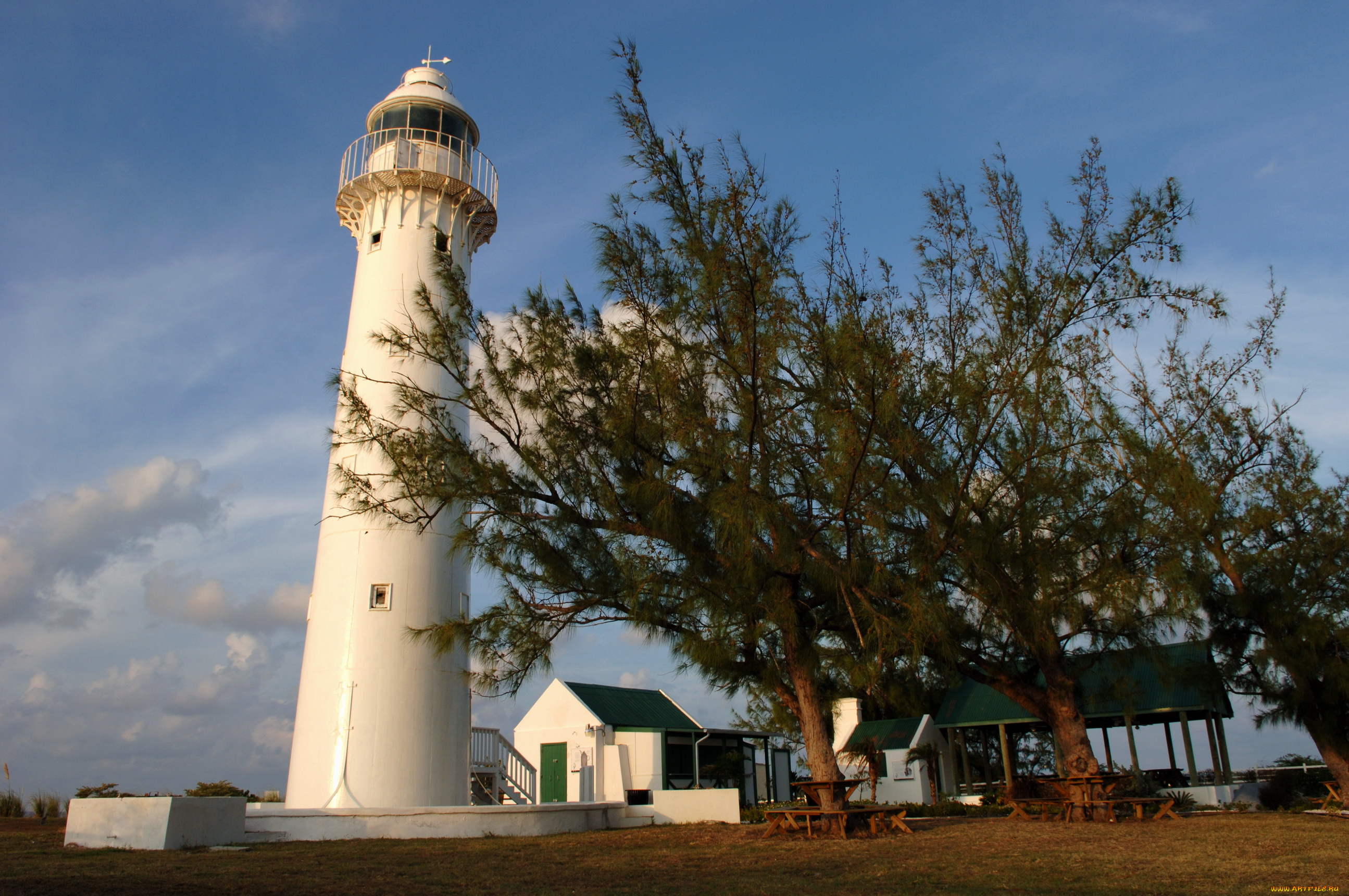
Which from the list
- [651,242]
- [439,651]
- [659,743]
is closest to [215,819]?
[439,651]

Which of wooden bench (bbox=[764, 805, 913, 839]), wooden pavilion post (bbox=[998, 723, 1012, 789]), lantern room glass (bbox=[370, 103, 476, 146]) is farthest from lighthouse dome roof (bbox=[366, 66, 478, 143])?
wooden pavilion post (bbox=[998, 723, 1012, 789])

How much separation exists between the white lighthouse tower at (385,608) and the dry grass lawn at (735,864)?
133cm

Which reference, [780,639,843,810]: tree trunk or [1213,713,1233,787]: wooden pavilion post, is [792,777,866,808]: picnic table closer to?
[780,639,843,810]: tree trunk

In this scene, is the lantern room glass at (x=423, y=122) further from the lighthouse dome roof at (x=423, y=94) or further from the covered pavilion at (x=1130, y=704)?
the covered pavilion at (x=1130, y=704)

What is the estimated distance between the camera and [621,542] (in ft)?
27.6

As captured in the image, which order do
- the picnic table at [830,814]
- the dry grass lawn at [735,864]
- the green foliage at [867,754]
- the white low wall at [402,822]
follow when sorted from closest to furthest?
the dry grass lawn at [735,864]
the picnic table at [830,814]
the white low wall at [402,822]
the green foliage at [867,754]

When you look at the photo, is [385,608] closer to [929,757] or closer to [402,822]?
[402,822]

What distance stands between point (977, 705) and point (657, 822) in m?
9.75

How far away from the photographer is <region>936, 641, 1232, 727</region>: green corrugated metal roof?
11859mm

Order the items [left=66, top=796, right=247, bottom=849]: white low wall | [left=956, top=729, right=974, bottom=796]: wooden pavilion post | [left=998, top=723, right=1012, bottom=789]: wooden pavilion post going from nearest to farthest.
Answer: [left=66, top=796, right=247, bottom=849]: white low wall
[left=998, top=723, right=1012, bottom=789]: wooden pavilion post
[left=956, top=729, right=974, bottom=796]: wooden pavilion post

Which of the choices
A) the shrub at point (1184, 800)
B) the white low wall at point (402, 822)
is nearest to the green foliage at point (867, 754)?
the shrub at point (1184, 800)

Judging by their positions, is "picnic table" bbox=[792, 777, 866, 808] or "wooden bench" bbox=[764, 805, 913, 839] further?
"picnic table" bbox=[792, 777, 866, 808]

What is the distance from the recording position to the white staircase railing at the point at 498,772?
1359 cm

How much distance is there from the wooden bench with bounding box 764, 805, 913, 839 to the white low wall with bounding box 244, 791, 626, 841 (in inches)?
121
